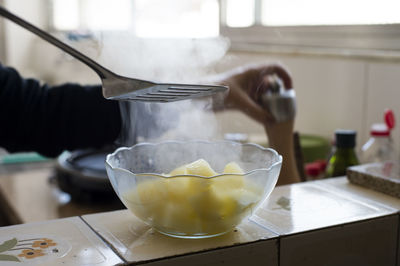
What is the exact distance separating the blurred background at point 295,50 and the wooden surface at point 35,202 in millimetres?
401

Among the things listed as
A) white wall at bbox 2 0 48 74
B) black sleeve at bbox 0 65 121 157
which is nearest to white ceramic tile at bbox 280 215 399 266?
black sleeve at bbox 0 65 121 157

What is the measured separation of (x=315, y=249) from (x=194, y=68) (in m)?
0.41

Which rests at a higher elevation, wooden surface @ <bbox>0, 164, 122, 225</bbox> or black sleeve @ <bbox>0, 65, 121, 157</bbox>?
black sleeve @ <bbox>0, 65, 121, 157</bbox>

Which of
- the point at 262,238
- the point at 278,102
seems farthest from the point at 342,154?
the point at 262,238

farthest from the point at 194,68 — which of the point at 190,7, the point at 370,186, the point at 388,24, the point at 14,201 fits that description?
the point at 190,7

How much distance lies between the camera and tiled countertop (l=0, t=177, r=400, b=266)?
0.51 m

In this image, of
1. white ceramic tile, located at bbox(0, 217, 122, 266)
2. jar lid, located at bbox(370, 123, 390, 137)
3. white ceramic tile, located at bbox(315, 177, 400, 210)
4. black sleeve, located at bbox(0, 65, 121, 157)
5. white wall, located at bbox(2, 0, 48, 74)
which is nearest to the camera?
white ceramic tile, located at bbox(0, 217, 122, 266)

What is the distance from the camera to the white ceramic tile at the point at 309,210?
23.4 inches

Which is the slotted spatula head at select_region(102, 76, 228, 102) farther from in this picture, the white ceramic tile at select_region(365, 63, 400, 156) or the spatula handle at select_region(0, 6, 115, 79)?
the white ceramic tile at select_region(365, 63, 400, 156)

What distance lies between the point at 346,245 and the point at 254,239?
14cm

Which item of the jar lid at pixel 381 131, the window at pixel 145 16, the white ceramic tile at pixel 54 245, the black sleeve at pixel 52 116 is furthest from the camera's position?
the window at pixel 145 16

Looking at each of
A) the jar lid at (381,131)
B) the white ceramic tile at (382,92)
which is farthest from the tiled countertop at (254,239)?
the white ceramic tile at (382,92)

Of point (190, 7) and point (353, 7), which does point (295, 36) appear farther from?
point (190, 7)

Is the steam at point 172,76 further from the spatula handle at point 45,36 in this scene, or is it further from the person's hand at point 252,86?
the spatula handle at point 45,36
